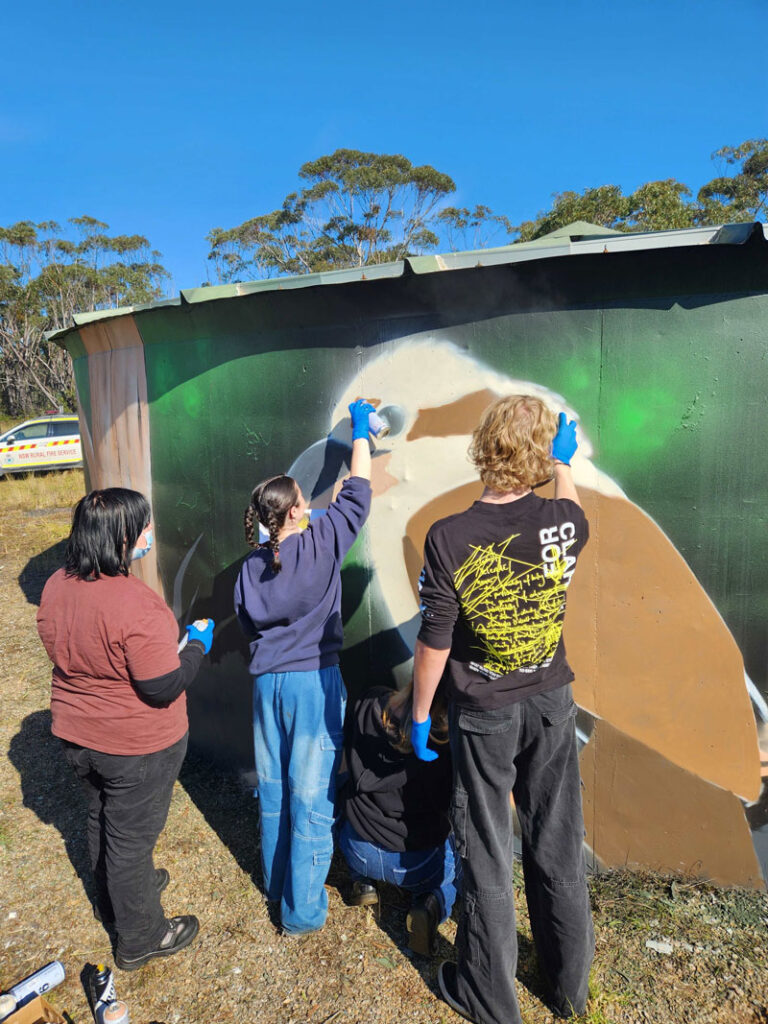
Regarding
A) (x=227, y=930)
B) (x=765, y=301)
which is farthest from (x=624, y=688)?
(x=227, y=930)

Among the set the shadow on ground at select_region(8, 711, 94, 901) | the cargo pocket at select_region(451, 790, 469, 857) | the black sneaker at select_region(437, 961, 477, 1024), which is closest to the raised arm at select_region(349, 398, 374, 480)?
the cargo pocket at select_region(451, 790, 469, 857)

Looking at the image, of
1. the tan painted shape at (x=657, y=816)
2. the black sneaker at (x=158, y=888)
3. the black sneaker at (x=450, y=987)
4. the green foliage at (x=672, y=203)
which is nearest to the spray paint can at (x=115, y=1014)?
the black sneaker at (x=158, y=888)

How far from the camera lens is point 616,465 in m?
2.73

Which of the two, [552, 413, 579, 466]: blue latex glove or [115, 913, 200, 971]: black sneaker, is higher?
[552, 413, 579, 466]: blue latex glove

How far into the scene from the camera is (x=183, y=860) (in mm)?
3199

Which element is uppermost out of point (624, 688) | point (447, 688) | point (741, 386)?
point (741, 386)

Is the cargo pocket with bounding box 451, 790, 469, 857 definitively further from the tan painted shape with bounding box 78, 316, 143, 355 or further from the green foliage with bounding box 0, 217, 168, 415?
the green foliage with bounding box 0, 217, 168, 415

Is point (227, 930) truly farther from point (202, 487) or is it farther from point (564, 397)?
point (564, 397)

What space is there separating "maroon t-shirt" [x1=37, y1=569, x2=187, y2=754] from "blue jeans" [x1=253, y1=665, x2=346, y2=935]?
16.7 inches

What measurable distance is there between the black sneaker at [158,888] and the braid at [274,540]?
139cm

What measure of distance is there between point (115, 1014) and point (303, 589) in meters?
1.51

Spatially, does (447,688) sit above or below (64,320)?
below

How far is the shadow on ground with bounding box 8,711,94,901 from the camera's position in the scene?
334cm

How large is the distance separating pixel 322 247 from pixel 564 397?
28.8 metres
